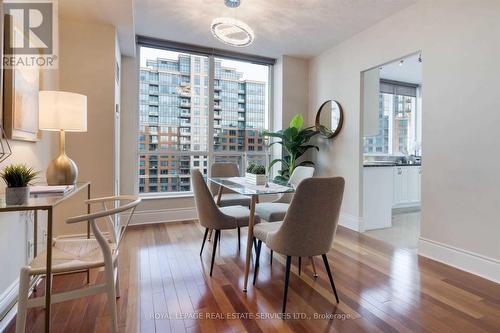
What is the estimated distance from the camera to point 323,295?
6.61 feet

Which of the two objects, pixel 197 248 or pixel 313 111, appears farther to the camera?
pixel 313 111

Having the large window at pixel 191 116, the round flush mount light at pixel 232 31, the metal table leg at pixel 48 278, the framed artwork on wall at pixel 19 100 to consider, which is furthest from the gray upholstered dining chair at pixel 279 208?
the framed artwork on wall at pixel 19 100

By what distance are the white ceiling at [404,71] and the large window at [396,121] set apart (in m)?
0.15

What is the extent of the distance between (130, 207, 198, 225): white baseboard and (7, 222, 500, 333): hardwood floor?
1.11 meters

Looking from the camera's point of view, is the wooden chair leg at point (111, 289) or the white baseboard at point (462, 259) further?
the white baseboard at point (462, 259)

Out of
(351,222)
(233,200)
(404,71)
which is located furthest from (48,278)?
(404,71)

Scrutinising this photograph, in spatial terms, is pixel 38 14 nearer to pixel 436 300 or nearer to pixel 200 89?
pixel 200 89

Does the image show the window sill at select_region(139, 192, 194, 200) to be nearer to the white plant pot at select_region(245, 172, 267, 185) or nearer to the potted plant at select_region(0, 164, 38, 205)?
the white plant pot at select_region(245, 172, 267, 185)

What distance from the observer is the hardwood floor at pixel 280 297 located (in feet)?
5.44

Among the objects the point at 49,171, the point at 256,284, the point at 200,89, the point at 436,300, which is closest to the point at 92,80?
the point at 49,171

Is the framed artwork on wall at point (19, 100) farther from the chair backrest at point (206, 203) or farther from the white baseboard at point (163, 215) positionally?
the white baseboard at point (163, 215)

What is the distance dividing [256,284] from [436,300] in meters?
1.29

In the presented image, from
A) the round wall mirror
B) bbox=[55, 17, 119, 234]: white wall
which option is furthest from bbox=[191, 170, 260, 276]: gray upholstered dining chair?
the round wall mirror

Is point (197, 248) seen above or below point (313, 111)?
below
